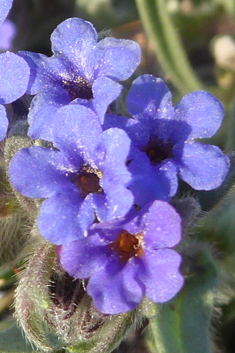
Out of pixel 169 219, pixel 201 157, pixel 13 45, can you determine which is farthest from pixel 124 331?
pixel 13 45

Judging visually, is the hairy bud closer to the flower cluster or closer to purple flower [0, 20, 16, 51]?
the flower cluster

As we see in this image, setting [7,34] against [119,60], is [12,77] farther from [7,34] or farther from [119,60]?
[7,34]

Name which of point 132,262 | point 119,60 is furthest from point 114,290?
point 119,60

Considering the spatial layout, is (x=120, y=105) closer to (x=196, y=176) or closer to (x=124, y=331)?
(x=196, y=176)

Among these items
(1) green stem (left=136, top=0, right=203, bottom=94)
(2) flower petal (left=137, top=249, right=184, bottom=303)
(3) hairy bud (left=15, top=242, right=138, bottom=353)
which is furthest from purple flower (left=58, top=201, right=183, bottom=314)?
(1) green stem (left=136, top=0, right=203, bottom=94)

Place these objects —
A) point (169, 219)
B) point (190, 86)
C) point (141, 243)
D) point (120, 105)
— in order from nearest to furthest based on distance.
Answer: point (169, 219) < point (141, 243) < point (120, 105) < point (190, 86)

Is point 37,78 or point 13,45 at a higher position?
point 37,78

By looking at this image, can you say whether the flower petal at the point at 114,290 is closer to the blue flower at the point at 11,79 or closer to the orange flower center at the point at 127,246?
the orange flower center at the point at 127,246

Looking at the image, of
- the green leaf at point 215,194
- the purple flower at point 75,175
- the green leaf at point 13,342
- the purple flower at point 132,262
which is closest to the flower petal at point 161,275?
the purple flower at point 132,262
